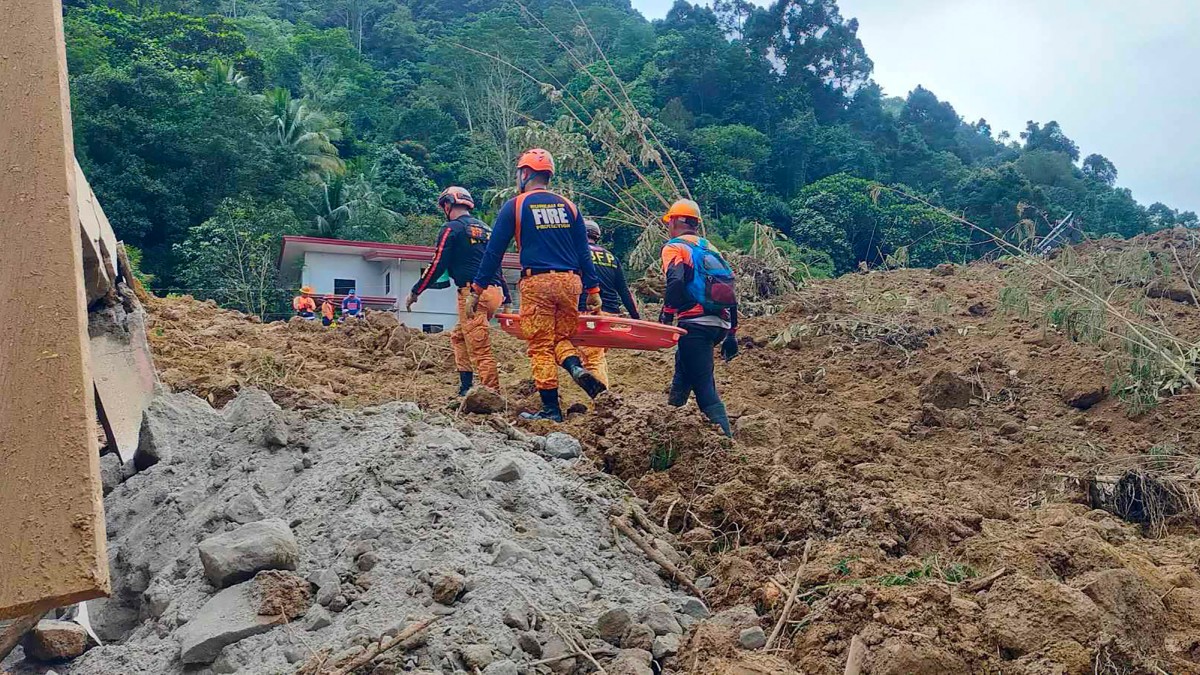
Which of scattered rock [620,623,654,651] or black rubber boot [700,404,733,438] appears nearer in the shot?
scattered rock [620,623,654,651]

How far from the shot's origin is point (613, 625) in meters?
3.30

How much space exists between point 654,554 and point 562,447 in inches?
45.5

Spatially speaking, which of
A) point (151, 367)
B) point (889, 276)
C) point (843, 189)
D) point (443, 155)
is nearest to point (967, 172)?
point (843, 189)

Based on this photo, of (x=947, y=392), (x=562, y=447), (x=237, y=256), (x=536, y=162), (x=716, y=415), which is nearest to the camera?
(x=562, y=447)

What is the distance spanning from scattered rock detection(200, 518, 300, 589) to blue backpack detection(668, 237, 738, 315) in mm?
3562

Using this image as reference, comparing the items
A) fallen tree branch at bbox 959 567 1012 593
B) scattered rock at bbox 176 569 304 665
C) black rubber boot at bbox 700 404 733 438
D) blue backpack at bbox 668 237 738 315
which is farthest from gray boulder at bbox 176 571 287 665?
blue backpack at bbox 668 237 738 315

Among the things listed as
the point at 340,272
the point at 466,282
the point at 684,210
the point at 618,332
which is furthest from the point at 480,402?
the point at 340,272

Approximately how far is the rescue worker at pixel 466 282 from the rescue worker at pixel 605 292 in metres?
0.71

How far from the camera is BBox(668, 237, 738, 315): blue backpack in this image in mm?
6555

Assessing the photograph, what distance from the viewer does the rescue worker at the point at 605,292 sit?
25.4 ft

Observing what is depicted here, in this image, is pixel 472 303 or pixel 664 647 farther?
pixel 472 303

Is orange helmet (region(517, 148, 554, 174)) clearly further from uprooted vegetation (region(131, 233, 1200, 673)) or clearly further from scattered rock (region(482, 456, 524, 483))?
scattered rock (region(482, 456, 524, 483))

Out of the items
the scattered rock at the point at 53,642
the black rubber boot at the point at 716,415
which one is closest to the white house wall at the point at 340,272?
the black rubber boot at the point at 716,415

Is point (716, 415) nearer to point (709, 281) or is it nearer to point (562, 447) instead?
point (709, 281)
